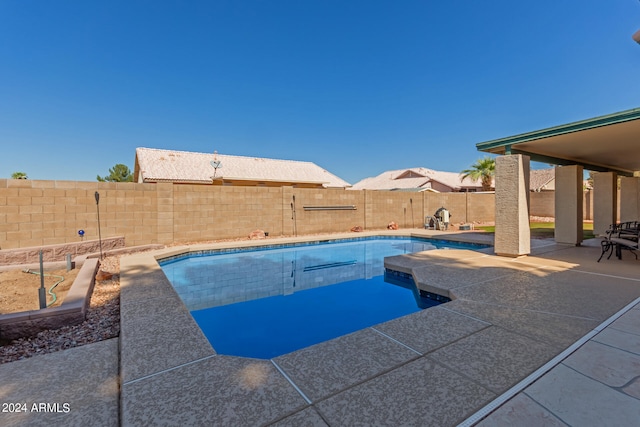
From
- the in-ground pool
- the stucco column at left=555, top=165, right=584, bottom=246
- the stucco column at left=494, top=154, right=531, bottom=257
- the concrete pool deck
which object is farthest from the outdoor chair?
the in-ground pool

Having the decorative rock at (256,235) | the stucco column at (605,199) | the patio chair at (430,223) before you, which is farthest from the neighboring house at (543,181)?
the decorative rock at (256,235)

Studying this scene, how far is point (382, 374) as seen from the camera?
254 centimetres

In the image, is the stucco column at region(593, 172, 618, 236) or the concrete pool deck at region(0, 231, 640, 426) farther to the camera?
the stucco column at region(593, 172, 618, 236)

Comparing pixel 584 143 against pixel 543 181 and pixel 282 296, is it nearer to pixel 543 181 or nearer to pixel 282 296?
pixel 282 296

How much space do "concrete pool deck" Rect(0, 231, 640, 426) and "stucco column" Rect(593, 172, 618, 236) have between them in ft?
33.5

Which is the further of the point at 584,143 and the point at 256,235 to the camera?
the point at 256,235

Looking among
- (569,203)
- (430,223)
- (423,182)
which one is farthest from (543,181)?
(569,203)

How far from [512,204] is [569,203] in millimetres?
3760

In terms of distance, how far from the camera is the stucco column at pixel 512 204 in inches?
294

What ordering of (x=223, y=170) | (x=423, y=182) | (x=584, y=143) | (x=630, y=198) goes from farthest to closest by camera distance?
1. (x=423, y=182)
2. (x=223, y=170)
3. (x=630, y=198)
4. (x=584, y=143)

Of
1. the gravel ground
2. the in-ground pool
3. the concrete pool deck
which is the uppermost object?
the concrete pool deck

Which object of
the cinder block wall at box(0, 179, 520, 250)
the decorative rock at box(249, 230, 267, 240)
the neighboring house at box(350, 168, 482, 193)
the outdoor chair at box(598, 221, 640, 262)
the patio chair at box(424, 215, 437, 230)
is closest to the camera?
the outdoor chair at box(598, 221, 640, 262)

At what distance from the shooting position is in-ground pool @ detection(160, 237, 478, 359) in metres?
4.33

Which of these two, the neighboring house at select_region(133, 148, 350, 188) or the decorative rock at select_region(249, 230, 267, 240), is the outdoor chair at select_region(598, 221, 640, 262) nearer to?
the decorative rock at select_region(249, 230, 267, 240)
